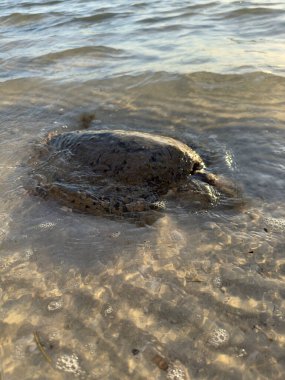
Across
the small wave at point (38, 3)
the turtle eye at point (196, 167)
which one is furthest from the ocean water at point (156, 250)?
the small wave at point (38, 3)

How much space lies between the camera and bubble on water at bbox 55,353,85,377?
2455 millimetres

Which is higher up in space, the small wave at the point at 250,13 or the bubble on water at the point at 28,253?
the small wave at the point at 250,13

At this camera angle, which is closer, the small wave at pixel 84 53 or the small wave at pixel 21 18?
the small wave at pixel 84 53

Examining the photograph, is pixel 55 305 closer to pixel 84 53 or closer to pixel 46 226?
pixel 46 226

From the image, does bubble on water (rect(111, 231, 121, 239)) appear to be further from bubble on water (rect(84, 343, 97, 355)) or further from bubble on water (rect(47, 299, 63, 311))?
bubble on water (rect(84, 343, 97, 355))

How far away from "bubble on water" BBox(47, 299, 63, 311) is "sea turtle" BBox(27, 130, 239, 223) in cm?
106

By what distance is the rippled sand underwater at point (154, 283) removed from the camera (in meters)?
2.50

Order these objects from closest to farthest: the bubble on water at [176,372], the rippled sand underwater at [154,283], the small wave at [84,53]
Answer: the bubble on water at [176,372]
the rippled sand underwater at [154,283]
the small wave at [84,53]

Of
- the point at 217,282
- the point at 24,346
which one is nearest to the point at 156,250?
the point at 217,282

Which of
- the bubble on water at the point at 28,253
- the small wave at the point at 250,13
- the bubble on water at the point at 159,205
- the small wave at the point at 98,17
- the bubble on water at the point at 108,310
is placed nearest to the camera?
the bubble on water at the point at 108,310

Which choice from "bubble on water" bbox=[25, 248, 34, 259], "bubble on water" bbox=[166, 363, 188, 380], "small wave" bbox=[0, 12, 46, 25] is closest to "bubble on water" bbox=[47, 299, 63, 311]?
"bubble on water" bbox=[25, 248, 34, 259]

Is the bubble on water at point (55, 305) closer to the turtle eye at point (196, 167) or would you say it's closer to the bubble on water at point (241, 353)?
the bubble on water at point (241, 353)

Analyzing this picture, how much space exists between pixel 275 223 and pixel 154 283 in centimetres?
124

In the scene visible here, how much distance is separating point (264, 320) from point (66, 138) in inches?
116
